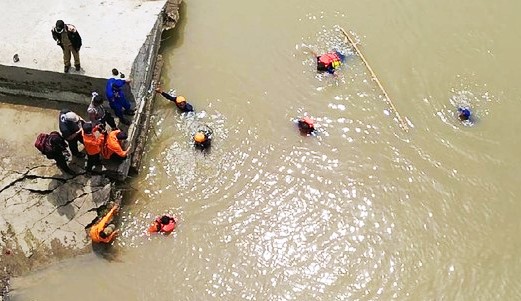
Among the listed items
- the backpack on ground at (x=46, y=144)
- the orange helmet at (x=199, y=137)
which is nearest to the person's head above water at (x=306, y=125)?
the orange helmet at (x=199, y=137)

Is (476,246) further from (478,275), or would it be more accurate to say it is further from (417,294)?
(417,294)

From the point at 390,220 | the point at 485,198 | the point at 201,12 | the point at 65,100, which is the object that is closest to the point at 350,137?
the point at 390,220

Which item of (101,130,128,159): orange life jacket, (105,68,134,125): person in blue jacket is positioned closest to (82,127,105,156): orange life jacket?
(101,130,128,159): orange life jacket

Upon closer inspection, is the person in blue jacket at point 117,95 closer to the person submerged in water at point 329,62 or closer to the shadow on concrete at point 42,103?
the shadow on concrete at point 42,103

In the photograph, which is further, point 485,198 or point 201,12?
point 201,12

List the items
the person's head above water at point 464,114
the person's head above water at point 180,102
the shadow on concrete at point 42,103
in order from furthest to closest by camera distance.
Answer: the person's head above water at point 464,114
the person's head above water at point 180,102
the shadow on concrete at point 42,103
